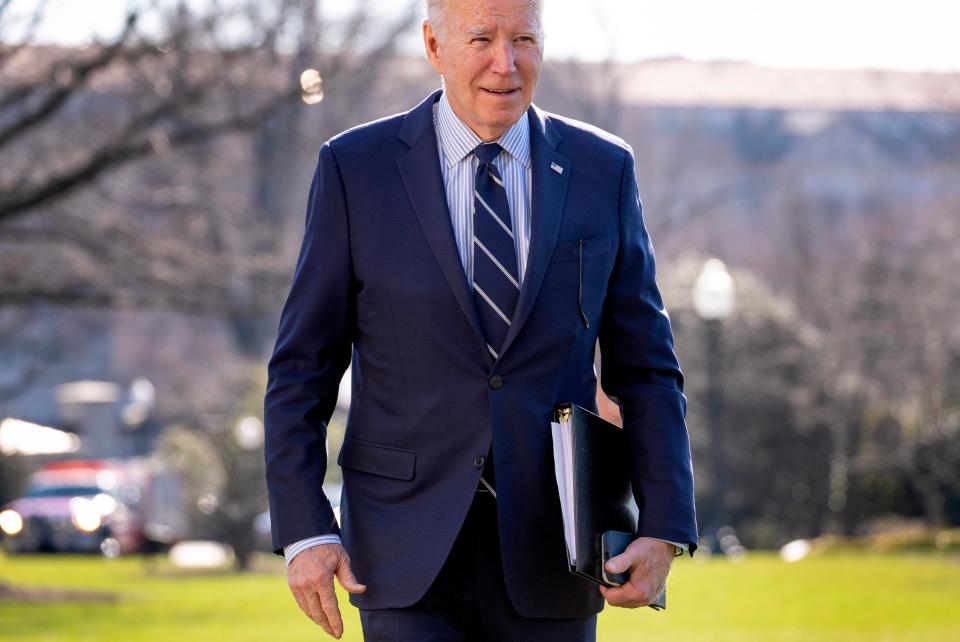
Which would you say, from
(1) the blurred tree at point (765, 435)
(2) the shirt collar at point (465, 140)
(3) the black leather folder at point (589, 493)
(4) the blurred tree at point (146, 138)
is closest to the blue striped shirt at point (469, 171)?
(2) the shirt collar at point (465, 140)

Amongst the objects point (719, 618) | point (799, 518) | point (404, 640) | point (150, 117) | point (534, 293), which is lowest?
point (799, 518)

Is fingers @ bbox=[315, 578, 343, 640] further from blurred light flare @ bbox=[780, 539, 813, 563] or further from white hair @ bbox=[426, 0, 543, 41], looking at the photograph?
blurred light flare @ bbox=[780, 539, 813, 563]

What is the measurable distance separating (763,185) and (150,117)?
53.0 meters

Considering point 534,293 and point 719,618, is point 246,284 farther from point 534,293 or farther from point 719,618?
point 534,293

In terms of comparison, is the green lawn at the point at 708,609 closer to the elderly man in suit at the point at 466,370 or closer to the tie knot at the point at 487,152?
A: the elderly man in suit at the point at 466,370

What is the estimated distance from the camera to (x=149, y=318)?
63406 mm

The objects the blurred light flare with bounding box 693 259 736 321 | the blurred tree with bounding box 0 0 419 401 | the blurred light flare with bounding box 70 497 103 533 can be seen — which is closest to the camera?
the blurred tree with bounding box 0 0 419 401

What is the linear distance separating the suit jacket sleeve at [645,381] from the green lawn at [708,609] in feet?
28.9

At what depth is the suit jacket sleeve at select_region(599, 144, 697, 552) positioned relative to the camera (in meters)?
3.71

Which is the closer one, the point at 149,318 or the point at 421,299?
the point at 421,299

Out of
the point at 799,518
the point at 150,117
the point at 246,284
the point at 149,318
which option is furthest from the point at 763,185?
the point at 150,117

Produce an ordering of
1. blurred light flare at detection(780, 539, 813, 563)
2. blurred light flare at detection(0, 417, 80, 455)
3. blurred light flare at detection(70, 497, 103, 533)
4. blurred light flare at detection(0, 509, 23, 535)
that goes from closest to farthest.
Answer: blurred light flare at detection(780, 539, 813, 563)
blurred light flare at detection(0, 509, 23, 535)
blurred light flare at detection(70, 497, 103, 533)
blurred light flare at detection(0, 417, 80, 455)

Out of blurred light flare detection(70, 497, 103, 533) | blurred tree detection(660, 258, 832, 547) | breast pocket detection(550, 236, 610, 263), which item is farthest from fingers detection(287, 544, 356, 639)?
blurred light flare detection(70, 497, 103, 533)

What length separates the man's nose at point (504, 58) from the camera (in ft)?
12.1
